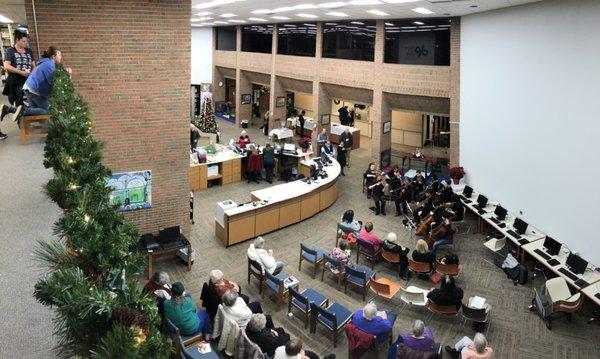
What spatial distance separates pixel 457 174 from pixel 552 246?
5268mm

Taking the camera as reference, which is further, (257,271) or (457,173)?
(457,173)

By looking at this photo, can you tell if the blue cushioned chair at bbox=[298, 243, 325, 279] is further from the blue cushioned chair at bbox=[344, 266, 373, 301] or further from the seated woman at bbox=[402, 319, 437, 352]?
the seated woman at bbox=[402, 319, 437, 352]

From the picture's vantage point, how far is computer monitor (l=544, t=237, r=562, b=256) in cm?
975

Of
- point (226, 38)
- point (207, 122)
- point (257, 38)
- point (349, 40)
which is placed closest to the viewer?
point (349, 40)

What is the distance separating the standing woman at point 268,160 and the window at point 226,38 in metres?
15.1

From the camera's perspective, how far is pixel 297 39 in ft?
74.4

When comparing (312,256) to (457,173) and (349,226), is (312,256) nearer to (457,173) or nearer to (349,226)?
(349,226)

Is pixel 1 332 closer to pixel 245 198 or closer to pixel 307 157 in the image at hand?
pixel 245 198

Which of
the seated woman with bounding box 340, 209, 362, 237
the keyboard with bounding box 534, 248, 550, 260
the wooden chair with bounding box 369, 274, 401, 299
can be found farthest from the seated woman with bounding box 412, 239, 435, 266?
the keyboard with bounding box 534, 248, 550, 260

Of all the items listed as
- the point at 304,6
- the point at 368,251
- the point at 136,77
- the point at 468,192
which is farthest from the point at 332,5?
the point at 368,251

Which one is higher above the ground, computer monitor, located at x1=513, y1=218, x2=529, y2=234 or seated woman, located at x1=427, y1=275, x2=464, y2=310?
computer monitor, located at x1=513, y1=218, x2=529, y2=234

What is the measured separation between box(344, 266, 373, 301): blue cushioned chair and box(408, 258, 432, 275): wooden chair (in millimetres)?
1147

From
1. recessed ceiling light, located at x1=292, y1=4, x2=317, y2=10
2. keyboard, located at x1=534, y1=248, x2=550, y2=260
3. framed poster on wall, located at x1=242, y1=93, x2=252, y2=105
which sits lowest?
keyboard, located at x1=534, y1=248, x2=550, y2=260

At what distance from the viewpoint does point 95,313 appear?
2279 mm
